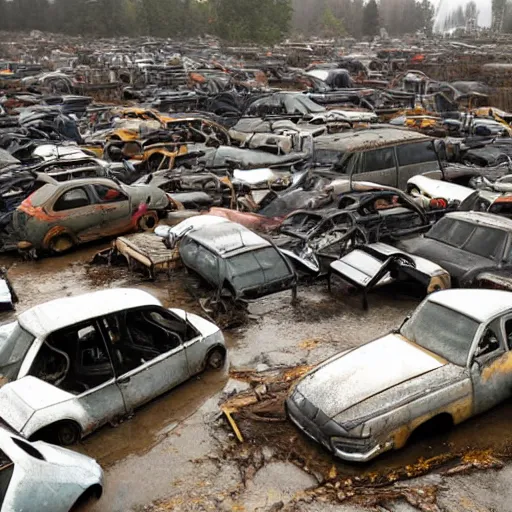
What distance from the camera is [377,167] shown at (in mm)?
13750

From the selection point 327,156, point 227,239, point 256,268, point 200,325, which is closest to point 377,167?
point 327,156

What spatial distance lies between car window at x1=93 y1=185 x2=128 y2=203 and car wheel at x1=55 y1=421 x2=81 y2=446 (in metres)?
7.13

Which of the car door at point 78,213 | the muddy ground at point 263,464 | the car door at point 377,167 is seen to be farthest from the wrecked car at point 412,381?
the car door at point 78,213

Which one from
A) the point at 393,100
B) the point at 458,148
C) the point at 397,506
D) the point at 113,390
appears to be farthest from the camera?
the point at 393,100

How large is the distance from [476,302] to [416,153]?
829 cm

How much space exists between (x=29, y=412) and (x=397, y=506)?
11.7 feet

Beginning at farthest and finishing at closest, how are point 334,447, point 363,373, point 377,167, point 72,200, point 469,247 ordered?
point 377,167
point 72,200
point 469,247
point 363,373
point 334,447

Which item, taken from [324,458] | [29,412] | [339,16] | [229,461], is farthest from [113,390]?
[339,16]

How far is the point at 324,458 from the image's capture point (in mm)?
5988

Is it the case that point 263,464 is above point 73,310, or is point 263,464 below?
below

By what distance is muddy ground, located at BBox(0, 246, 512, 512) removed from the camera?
5.43 metres

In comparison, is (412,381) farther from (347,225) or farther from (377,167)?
(377,167)

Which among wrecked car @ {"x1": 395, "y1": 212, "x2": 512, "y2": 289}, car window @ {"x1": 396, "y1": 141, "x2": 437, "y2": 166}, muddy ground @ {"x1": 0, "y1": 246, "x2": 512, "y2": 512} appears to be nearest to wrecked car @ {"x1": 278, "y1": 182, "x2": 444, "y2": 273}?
wrecked car @ {"x1": 395, "y1": 212, "x2": 512, "y2": 289}

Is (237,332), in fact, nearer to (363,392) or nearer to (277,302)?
(277,302)
